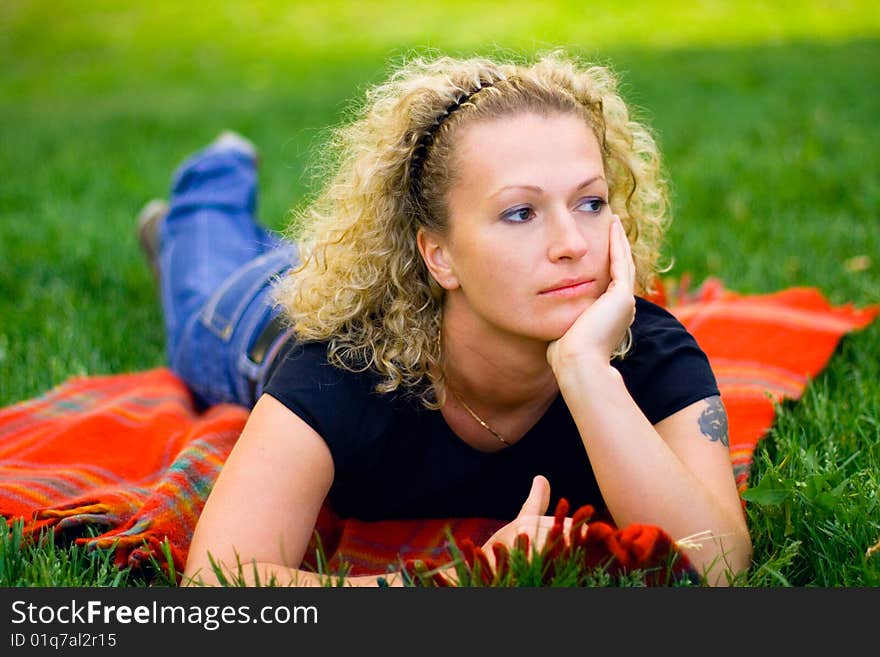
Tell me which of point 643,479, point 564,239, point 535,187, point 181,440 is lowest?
point 181,440

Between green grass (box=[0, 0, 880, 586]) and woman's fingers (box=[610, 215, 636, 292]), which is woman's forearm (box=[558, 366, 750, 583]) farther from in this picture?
woman's fingers (box=[610, 215, 636, 292])

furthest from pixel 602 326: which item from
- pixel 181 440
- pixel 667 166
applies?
pixel 667 166

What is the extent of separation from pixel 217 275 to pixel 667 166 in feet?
10.7

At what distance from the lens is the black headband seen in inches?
97.9

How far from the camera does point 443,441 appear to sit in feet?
8.41

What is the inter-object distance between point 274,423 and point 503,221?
70cm

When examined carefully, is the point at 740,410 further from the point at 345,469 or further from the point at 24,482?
the point at 24,482

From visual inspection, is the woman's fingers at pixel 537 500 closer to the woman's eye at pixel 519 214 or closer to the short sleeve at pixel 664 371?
the short sleeve at pixel 664 371

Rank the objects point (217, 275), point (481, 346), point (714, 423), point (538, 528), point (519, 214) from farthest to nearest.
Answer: point (217, 275) → point (481, 346) → point (714, 423) → point (519, 214) → point (538, 528)

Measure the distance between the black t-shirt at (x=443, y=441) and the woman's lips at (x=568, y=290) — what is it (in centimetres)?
33

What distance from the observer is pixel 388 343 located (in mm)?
2561

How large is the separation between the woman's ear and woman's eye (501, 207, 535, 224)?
9.1 inches

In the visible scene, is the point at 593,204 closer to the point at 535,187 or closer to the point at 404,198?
the point at 535,187

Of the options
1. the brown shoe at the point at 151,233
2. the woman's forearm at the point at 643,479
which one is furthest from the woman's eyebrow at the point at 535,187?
the brown shoe at the point at 151,233
